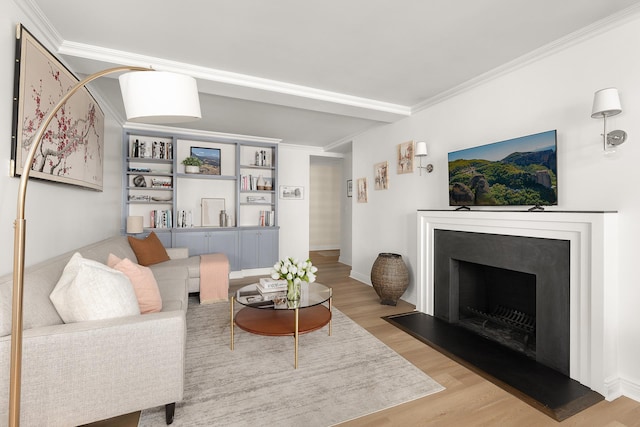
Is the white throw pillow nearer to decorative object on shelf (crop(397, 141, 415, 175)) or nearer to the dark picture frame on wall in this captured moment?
the dark picture frame on wall

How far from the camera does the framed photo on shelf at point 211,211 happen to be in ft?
17.1

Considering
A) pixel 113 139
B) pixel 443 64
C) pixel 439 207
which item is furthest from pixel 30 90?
pixel 439 207

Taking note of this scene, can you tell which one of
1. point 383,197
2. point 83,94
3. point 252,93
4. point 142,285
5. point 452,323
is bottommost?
point 452,323

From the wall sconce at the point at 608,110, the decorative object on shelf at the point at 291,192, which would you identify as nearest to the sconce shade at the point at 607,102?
the wall sconce at the point at 608,110

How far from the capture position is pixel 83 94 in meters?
2.69

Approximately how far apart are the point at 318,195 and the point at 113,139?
5.25m

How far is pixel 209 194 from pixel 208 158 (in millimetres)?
625

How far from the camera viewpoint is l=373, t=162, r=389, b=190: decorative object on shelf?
14.4 ft

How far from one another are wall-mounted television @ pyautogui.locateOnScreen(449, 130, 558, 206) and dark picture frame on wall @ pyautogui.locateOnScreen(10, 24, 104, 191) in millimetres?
3460

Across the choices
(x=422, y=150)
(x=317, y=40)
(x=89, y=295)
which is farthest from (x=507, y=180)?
(x=89, y=295)

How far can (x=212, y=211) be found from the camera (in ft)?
17.3

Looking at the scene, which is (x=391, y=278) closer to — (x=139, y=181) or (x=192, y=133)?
(x=192, y=133)

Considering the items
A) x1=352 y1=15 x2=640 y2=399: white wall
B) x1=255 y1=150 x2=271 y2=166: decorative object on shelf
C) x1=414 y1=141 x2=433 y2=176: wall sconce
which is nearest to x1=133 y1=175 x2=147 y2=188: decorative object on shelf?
x1=255 y1=150 x2=271 y2=166: decorative object on shelf

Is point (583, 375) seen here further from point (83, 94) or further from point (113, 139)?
point (113, 139)
